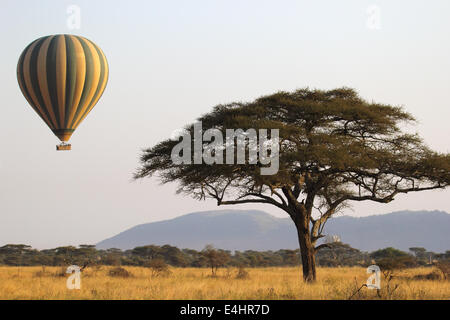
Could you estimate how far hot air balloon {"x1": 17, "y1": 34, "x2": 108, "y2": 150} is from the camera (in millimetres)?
36375

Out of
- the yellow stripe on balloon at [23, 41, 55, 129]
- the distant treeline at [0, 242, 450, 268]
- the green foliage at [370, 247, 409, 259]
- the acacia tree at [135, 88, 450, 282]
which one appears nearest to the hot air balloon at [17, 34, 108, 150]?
the yellow stripe on balloon at [23, 41, 55, 129]

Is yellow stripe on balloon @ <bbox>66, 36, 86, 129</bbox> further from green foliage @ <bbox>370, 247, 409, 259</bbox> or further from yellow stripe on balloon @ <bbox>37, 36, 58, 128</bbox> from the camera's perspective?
green foliage @ <bbox>370, 247, 409, 259</bbox>

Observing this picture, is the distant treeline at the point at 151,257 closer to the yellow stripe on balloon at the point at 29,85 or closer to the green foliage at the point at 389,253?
the green foliage at the point at 389,253

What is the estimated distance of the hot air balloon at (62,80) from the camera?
36.4m

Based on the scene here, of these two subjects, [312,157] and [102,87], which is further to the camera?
[102,87]

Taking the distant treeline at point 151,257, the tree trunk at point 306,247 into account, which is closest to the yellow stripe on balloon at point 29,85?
the tree trunk at point 306,247

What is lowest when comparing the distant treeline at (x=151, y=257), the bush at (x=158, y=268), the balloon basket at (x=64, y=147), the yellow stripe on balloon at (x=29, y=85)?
the bush at (x=158, y=268)

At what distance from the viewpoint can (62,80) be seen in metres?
36.5

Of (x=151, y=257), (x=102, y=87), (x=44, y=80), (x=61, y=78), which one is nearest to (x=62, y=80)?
(x=61, y=78)

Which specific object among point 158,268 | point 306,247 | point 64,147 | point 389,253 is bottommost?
point 158,268

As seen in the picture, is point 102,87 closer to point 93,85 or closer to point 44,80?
point 93,85

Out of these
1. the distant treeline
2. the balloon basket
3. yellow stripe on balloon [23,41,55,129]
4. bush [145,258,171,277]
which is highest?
yellow stripe on balloon [23,41,55,129]

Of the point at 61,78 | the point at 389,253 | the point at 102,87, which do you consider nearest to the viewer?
the point at 61,78
